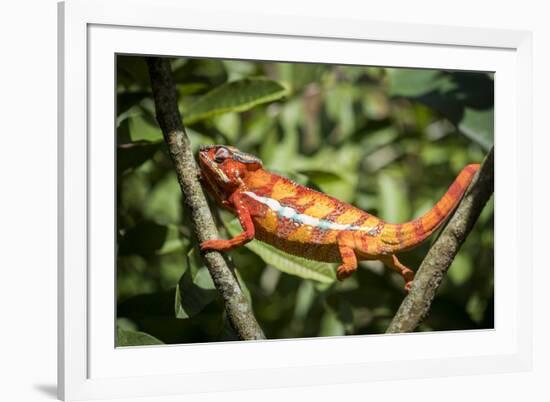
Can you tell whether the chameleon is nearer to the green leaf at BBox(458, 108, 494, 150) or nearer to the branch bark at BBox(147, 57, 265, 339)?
the branch bark at BBox(147, 57, 265, 339)

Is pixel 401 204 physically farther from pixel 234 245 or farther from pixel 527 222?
pixel 234 245

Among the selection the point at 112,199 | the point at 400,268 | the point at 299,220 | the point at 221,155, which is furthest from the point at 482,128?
the point at 112,199

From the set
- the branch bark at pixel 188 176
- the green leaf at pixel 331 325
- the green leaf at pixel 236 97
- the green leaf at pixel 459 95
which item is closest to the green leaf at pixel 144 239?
the branch bark at pixel 188 176

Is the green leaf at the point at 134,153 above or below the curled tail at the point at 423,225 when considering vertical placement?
above

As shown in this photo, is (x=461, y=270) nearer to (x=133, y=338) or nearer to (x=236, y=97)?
(x=236, y=97)

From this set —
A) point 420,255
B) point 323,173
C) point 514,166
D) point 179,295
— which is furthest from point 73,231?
point 514,166

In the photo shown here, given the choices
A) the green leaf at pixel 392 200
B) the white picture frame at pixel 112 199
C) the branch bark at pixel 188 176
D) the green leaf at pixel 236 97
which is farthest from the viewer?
the green leaf at pixel 392 200

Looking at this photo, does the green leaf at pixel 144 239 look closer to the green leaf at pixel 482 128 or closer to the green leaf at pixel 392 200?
the green leaf at pixel 392 200

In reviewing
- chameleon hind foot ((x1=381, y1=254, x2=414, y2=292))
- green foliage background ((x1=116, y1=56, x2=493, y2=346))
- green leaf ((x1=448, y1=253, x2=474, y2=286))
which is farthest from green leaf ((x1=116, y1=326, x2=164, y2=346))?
green leaf ((x1=448, y1=253, x2=474, y2=286))
